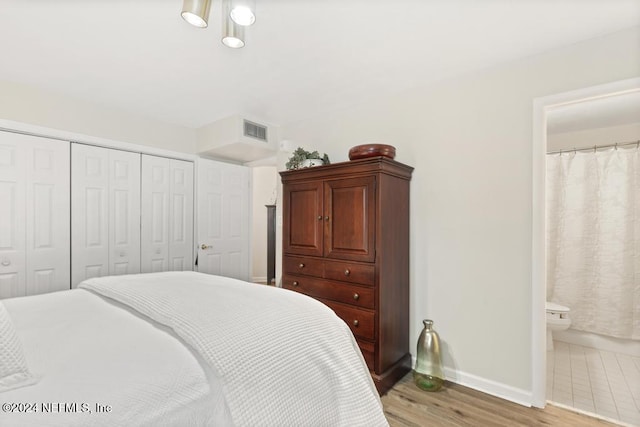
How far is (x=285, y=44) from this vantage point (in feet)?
6.52

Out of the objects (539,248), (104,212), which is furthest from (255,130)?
(539,248)

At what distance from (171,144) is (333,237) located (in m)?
2.32

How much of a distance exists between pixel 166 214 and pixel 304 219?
5.83 ft

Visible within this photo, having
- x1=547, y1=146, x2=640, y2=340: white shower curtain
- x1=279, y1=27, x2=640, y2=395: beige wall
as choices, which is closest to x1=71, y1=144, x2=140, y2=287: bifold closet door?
x1=279, y1=27, x2=640, y2=395: beige wall

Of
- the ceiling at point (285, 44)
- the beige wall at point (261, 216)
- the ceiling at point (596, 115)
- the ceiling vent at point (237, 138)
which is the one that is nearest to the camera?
the ceiling at point (285, 44)

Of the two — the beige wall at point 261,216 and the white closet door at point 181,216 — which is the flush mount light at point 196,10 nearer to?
the white closet door at point 181,216

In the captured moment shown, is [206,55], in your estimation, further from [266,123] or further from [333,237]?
[333,237]

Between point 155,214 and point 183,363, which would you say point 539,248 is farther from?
point 155,214

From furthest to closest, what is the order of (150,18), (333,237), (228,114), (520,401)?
(228,114) → (333,237) → (520,401) → (150,18)

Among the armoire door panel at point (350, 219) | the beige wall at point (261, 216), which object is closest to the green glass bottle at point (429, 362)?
the armoire door panel at point (350, 219)

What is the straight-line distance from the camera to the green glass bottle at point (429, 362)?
7.19 feet

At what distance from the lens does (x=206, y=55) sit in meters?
2.14

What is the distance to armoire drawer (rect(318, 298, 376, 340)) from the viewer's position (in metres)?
2.18

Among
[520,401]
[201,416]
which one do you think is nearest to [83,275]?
[201,416]
